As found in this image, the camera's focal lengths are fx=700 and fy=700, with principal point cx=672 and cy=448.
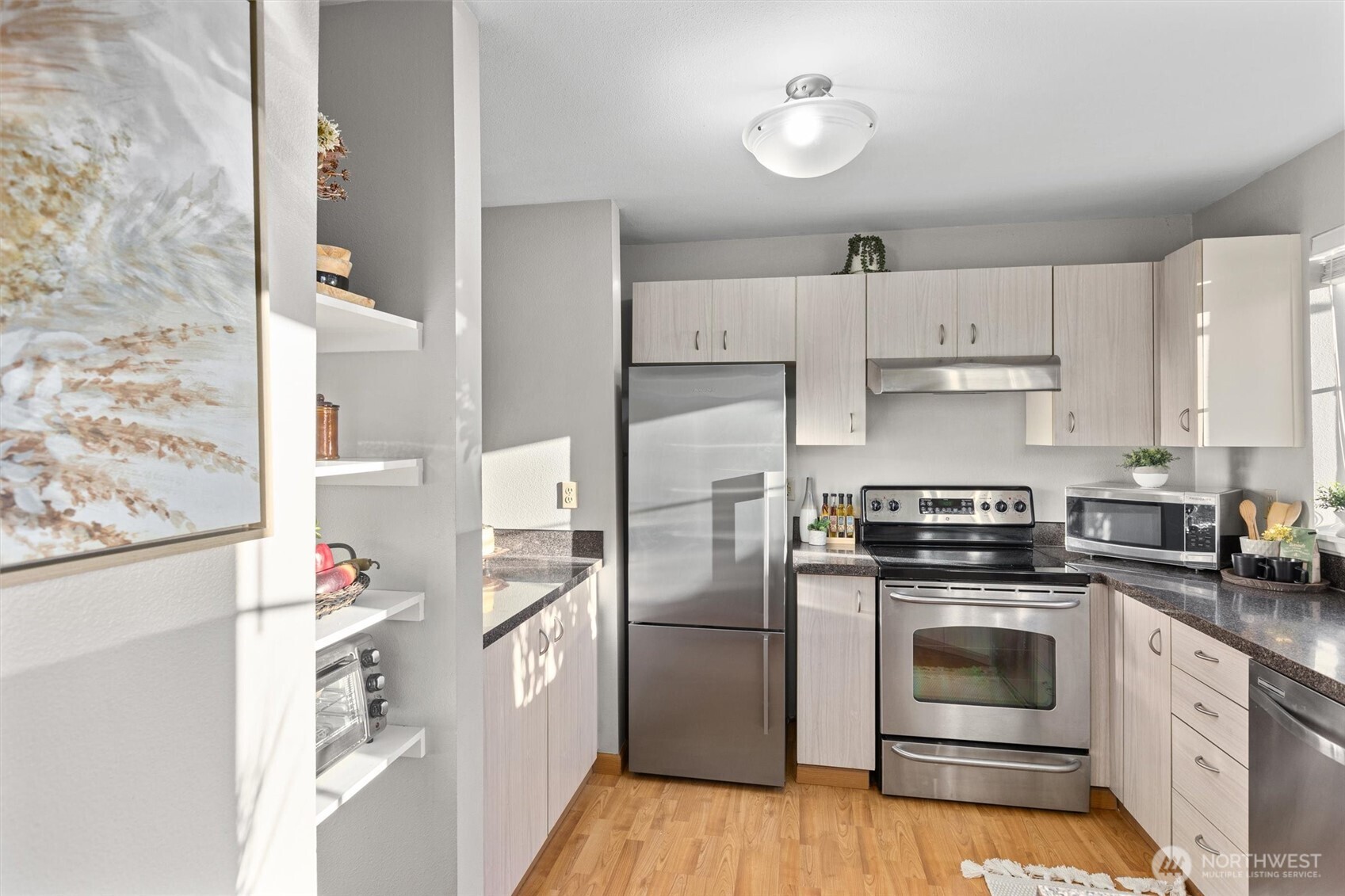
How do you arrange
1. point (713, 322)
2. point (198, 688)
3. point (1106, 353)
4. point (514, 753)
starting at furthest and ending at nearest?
point (713, 322), point (1106, 353), point (514, 753), point (198, 688)

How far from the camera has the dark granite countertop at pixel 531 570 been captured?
1.98m

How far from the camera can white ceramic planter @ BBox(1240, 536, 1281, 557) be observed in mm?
2379

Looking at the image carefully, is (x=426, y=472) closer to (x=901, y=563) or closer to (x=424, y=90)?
(x=424, y=90)

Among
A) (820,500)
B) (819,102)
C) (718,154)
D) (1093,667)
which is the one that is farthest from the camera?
(820,500)

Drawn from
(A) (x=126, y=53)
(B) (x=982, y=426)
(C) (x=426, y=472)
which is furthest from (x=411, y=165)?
(B) (x=982, y=426)

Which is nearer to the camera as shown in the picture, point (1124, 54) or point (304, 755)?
point (304, 755)

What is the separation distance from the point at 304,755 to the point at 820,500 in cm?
273

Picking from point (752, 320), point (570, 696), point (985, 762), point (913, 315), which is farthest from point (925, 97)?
point (985, 762)

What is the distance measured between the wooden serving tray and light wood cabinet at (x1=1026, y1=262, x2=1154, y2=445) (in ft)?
2.21

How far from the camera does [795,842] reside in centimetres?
247

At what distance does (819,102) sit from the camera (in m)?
1.81

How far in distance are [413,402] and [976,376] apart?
2258mm

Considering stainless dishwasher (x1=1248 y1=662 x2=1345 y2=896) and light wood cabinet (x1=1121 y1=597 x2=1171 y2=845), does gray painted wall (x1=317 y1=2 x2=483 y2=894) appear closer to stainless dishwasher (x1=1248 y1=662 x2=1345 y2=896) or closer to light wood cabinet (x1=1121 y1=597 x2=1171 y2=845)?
stainless dishwasher (x1=1248 y1=662 x2=1345 y2=896)

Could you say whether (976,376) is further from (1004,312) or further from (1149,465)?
(1149,465)
